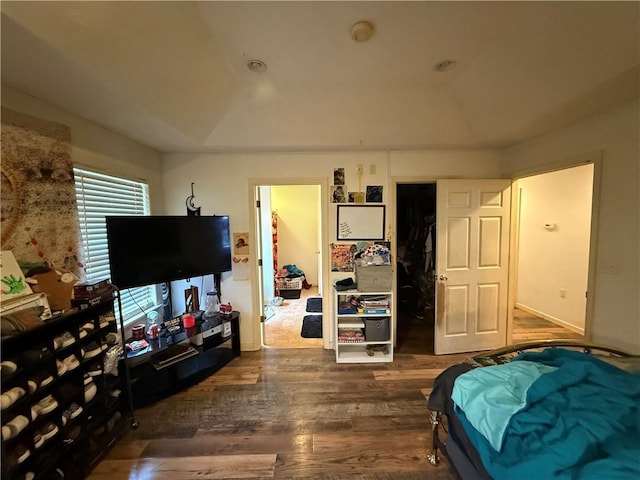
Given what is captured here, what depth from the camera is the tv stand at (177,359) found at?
7.03ft

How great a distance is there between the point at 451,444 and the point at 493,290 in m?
2.01

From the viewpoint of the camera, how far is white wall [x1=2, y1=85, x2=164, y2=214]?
158 cm

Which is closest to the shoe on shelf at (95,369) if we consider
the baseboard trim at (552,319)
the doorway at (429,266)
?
the doorway at (429,266)

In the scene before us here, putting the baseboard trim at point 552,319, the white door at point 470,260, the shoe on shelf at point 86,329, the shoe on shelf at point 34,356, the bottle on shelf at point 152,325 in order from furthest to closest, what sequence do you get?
1. the baseboard trim at point 552,319
2. the white door at point 470,260
3. the bottle on shelf at point 152,325
4. the shoe on shelf at point 86,329
5. the shoe on shelf at point 34,356

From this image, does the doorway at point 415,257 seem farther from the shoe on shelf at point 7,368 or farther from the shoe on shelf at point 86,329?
the shoe on shelf at point 7,368

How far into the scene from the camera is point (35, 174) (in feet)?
5.25

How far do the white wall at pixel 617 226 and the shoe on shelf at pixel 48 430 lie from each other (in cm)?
364

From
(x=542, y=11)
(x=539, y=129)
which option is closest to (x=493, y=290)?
(x=539, y=129)

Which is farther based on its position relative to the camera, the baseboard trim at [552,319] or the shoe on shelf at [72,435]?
the baseboard trim at [552,319]

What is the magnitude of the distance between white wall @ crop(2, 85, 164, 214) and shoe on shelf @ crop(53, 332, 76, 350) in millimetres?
1227

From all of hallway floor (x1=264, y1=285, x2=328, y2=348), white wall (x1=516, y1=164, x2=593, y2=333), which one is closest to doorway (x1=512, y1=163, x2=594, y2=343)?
white wall (x1=516, y1=164, x2=593, y2=333)

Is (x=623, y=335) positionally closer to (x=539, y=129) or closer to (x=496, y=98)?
(x=539, y=129)

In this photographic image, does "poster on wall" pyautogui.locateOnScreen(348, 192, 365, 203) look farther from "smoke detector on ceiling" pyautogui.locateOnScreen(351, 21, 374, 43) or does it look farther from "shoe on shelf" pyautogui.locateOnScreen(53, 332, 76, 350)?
"shoe on shelf" pyautogui.locateOnScreen(53, 332, 76, 350)

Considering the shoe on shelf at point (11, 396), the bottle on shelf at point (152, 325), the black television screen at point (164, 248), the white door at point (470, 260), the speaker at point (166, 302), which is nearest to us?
the shoe on shelf at point (11, 396)
